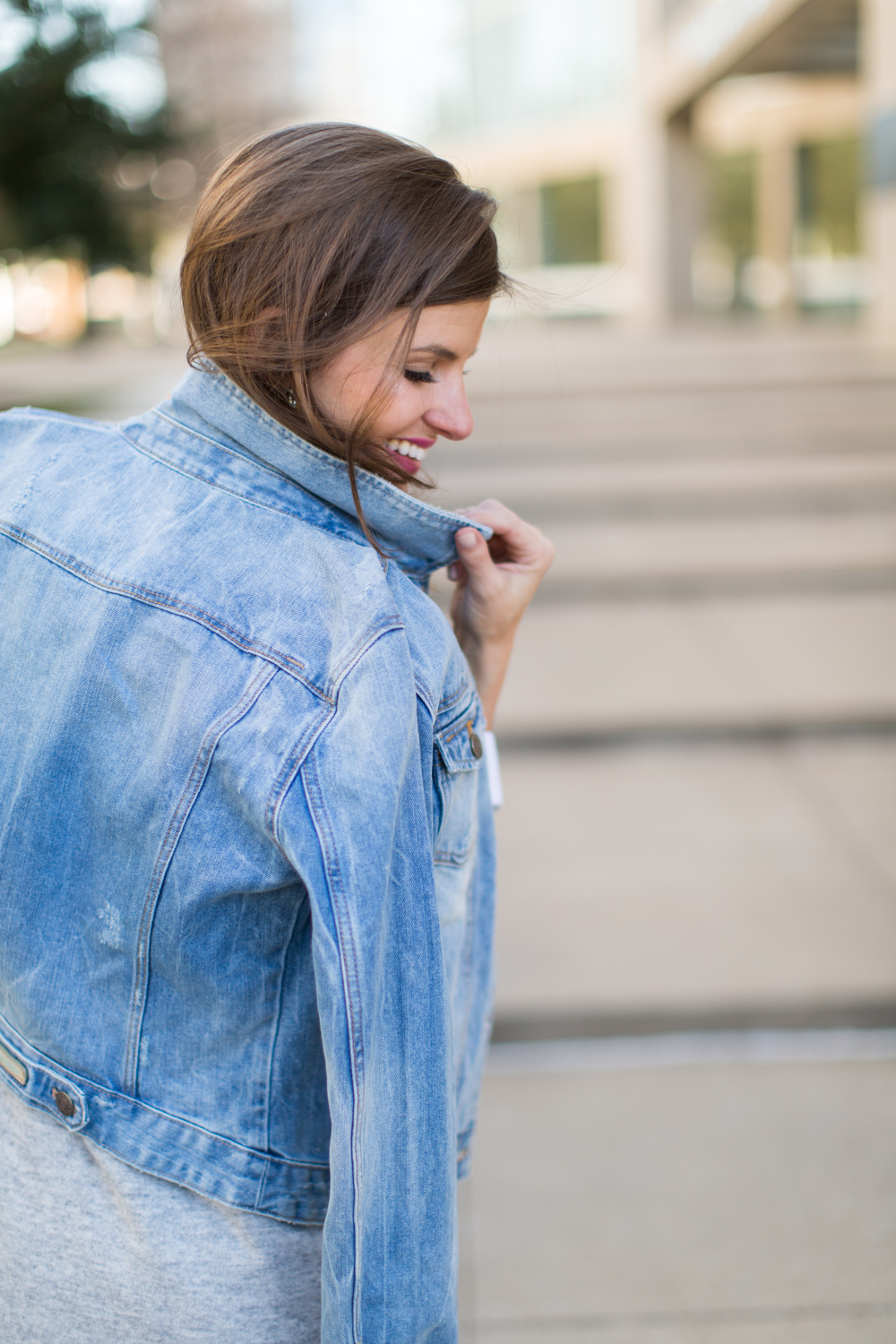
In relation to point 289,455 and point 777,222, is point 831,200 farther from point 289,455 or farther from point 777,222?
point 289,455

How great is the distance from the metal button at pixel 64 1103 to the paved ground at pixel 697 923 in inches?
40.2

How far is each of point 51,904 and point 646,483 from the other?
18.9ft

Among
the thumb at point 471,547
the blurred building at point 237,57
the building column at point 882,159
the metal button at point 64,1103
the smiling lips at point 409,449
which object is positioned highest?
the blurred building at point 237,57

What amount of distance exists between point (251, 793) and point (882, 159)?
10656mm

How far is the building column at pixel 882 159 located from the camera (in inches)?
360

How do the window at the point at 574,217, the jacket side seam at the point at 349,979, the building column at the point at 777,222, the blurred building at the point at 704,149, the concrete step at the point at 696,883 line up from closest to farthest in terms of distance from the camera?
the jacket side seam at the point at 349,979, the concrete step at the point at 696,883, the blurred building at the point at 704,149, the building column at the point at 777,222, the window at the point at 574,217

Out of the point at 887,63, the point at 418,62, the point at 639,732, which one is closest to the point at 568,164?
the point at 418,62

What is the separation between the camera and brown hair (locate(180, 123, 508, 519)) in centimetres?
87

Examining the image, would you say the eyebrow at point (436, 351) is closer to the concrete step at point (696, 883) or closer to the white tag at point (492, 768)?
the white tag at point (492, 768)

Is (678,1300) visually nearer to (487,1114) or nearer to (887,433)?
(487,1114)

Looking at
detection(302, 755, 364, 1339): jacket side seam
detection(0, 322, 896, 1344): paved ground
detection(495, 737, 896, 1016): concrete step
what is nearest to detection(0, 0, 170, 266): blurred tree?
detection(0, 322, 896, 1344): paved ground

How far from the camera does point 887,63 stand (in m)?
9.15

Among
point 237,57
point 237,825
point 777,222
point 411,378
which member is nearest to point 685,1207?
point 237,825

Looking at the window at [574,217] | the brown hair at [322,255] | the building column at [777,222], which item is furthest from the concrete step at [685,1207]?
the window at [574,217]
